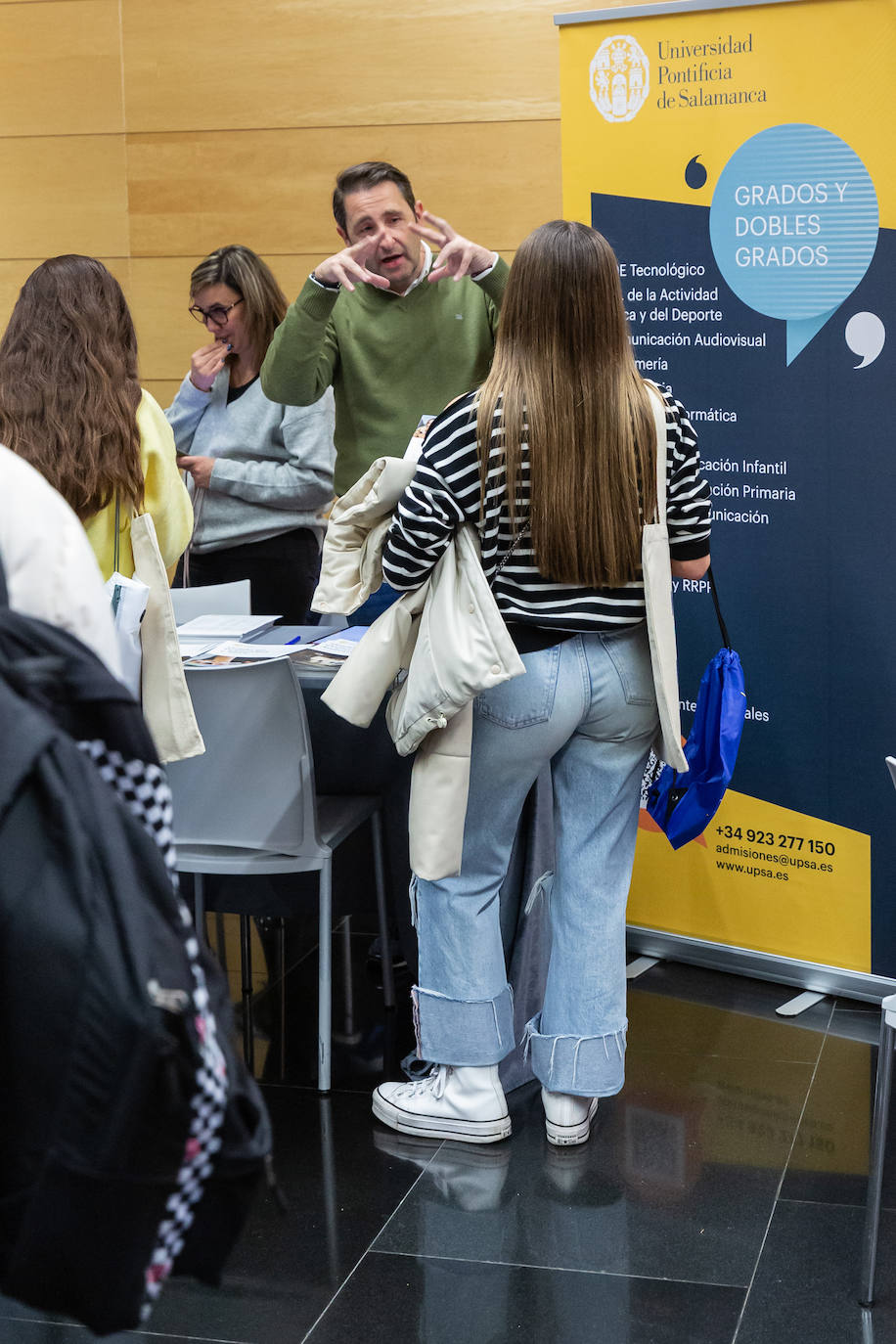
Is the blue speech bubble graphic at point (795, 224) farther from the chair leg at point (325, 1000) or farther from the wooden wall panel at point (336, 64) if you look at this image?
the wooden wall panel at point (336, 64)

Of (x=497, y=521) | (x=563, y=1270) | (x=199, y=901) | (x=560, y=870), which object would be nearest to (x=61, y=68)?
(x=199, y=901)

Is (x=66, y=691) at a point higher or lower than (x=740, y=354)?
lower

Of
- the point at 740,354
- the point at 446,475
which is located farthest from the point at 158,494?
the point at 740,354

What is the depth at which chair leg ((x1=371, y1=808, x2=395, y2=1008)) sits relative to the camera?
3193 mm

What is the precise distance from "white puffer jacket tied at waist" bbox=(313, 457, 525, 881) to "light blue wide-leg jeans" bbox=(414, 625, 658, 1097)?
0.07 meters

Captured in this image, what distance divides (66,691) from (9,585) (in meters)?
0.10

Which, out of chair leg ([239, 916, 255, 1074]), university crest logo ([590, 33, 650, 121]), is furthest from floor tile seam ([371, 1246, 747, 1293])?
university crest logo ([590, 33, 650, 121])

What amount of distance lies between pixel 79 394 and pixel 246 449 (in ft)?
3.88

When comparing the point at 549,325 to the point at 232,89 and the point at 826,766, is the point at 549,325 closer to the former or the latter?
the point at 826,766

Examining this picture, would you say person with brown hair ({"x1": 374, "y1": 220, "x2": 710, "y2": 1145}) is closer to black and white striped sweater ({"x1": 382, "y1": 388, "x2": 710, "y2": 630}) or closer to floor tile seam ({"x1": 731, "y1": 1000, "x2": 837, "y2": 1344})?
black and white striped sweater ({"x1": 382, "y1": 388, "x2": 710, "y2": 630})

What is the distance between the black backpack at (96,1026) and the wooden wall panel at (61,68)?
4604 mm

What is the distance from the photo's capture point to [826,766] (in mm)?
3152

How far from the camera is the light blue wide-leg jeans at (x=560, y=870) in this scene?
2.43 metres

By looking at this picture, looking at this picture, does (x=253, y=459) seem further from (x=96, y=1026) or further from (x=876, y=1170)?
(x=96, y=1026)
